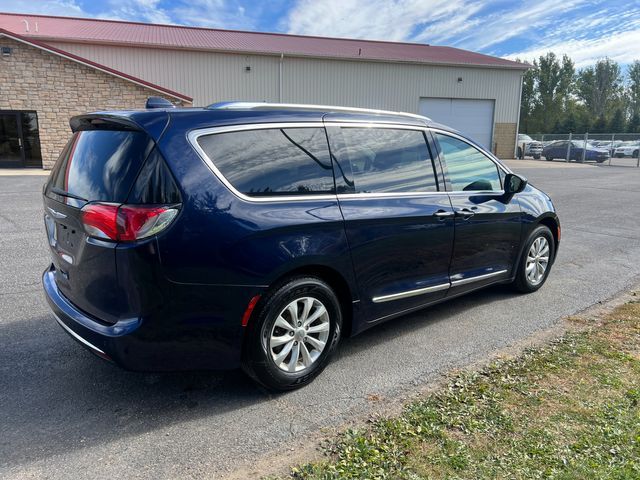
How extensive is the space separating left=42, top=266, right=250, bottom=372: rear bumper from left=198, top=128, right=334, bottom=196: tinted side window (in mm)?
869

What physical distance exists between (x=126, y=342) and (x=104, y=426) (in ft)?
1.81

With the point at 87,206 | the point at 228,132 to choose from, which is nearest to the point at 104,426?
the point at 87,206

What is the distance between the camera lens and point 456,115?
3088 cm

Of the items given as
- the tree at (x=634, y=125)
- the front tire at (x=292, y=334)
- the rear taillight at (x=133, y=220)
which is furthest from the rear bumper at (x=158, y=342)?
the tree at (x=634, y=125)

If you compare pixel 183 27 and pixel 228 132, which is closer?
pixel 228 132

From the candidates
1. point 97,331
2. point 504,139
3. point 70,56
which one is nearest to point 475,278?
point 97,331

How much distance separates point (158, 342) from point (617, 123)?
229ft

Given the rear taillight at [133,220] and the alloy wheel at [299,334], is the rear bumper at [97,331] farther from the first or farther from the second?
the alloy wheel at [299,334]

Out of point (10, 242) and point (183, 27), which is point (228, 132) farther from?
point (183, 27)

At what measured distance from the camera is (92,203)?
280cm

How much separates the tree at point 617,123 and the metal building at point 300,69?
36197 mm

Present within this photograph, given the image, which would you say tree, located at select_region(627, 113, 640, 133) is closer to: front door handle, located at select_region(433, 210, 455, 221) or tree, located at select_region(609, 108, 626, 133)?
tree, located at select_region(609, 108, 626, 133)

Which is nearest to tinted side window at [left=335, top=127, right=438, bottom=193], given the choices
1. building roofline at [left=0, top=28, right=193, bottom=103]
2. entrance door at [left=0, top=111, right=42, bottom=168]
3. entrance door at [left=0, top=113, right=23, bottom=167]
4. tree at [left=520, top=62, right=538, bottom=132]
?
building roofline at [left=0, top=28, right=193, bottom=103]

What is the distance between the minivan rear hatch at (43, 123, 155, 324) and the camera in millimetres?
2707
